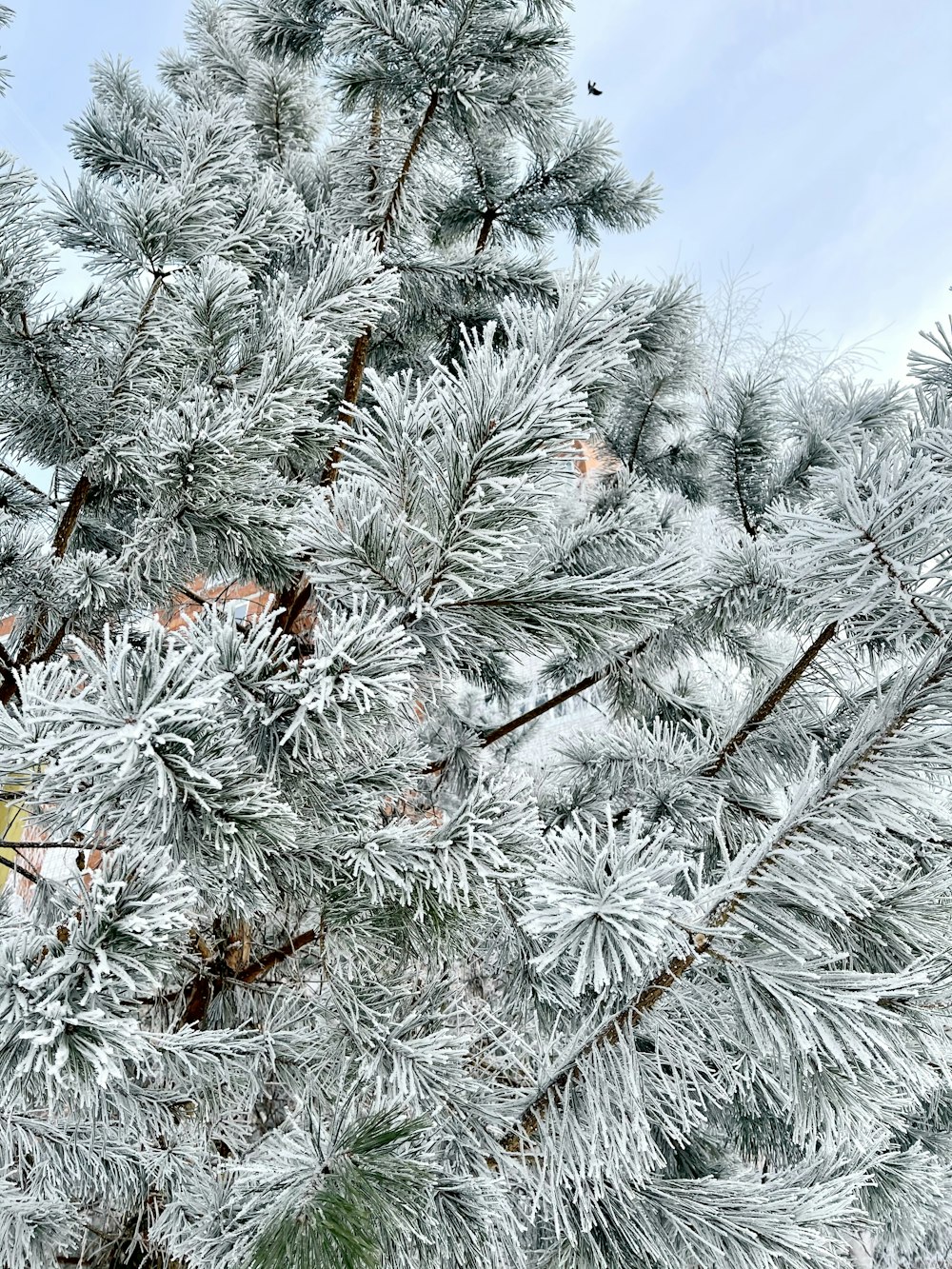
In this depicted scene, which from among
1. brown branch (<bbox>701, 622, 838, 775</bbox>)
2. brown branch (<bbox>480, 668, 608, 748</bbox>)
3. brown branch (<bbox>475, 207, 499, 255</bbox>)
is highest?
brown branch (<bbox>475, 207, 499, 255</bbox>)

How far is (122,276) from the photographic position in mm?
1448

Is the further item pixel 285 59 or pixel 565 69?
pixel 285 59

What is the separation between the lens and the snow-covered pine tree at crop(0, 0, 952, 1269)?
66 centimetres

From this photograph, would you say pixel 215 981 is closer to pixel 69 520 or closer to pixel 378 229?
pixel 69 520

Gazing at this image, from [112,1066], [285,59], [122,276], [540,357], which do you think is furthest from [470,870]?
[285,59]

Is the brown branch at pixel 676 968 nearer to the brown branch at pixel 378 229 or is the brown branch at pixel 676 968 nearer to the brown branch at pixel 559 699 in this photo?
the brown branch at pixel 559 699

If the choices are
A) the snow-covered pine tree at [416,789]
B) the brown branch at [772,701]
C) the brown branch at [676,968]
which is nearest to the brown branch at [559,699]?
the snow-covered pine tree at [416,789]

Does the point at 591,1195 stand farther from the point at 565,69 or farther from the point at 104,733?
the point at 565,69

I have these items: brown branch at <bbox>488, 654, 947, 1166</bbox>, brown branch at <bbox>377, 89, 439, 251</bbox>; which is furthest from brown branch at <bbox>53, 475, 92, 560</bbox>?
brown branch at <bbox>488, 654, 947, 1166</bbox>

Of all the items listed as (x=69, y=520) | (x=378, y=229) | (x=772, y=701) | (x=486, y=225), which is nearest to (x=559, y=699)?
(x=772, y=701)

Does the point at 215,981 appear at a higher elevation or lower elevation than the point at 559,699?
lower

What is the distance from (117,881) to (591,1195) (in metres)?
0.67

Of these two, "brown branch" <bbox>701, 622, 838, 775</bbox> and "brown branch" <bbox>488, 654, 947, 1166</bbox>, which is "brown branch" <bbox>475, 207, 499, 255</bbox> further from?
→ "brown branch" <bbox>488, 654, 947, 1166</bbox>

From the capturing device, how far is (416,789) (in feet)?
4.12
